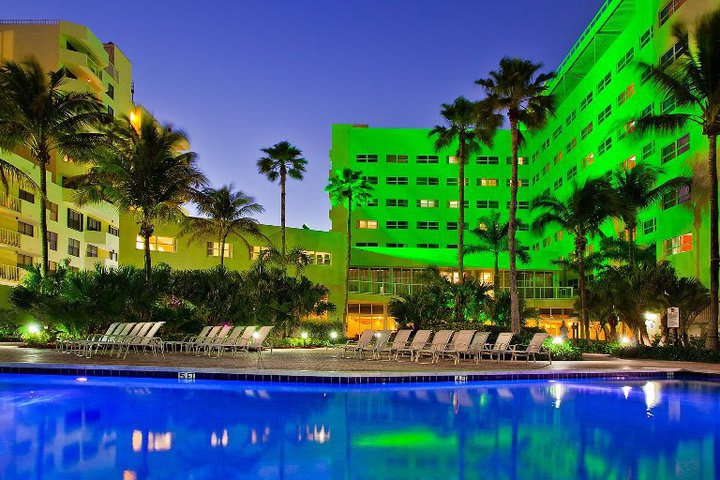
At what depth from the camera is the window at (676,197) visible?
3343 centimetres

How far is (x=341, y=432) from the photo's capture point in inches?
393

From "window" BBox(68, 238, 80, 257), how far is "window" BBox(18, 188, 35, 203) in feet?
16.9

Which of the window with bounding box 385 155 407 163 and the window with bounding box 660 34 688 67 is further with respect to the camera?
the window with bounding box 385 155 407 163

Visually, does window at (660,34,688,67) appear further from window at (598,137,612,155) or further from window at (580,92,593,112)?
window at (580,92,593,112)

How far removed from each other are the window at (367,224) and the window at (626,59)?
25.9 metres

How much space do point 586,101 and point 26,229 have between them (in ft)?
123

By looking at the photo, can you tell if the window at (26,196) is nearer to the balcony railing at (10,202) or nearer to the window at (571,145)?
the balcony railing at (10,202)

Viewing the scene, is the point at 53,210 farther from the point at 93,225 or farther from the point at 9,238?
the point at 93,225

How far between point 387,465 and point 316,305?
25736mm

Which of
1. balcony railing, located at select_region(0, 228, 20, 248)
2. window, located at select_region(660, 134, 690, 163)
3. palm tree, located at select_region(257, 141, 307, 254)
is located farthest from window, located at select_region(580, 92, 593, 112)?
balcony railing, located at select_region(0, 228, 20, 248)

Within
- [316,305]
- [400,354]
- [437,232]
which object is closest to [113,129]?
[316,305]

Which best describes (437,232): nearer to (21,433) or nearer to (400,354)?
(400,354)

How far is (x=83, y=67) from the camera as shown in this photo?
4991cm

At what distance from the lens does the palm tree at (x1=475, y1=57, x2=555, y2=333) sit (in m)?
27.4
